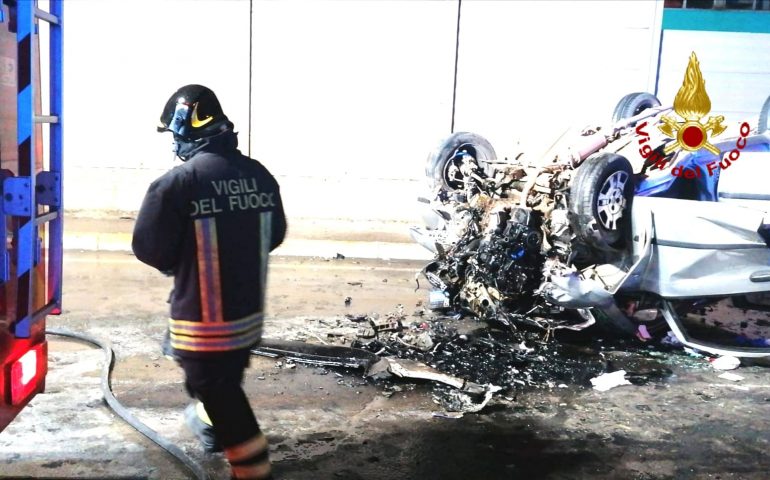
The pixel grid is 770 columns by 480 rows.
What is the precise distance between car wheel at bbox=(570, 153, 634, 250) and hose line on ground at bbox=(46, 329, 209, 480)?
128 inches

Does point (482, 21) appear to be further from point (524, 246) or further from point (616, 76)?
point (524, 246)

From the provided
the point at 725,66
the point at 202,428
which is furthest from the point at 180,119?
the point at 725,66

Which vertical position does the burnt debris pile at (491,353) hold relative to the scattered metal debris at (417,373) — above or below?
below

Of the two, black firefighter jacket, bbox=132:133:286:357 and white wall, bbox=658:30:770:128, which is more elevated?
white wall, bbox=658:30:770:128

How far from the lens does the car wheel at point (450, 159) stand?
7238 mm

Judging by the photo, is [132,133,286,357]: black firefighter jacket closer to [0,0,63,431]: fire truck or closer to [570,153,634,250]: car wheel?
[0,0,63,431]: fire truck

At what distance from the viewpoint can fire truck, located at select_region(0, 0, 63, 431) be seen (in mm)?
2604

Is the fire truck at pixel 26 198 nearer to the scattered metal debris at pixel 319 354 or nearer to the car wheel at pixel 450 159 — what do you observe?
the scattered metal debris at pixel 319 354

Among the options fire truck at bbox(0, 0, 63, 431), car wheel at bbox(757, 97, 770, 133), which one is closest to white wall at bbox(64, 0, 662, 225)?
car wheel at bbox(757, 97, 770, 133)

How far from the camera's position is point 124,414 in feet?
13.7

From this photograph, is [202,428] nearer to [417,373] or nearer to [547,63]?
[417,373]

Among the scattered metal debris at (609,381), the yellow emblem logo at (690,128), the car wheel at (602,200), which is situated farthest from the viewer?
the yellow emblem logo at (690,128)

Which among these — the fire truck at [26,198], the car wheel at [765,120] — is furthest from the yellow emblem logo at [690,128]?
the fire truck at [26,198]

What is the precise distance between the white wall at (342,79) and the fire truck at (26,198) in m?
8.69
